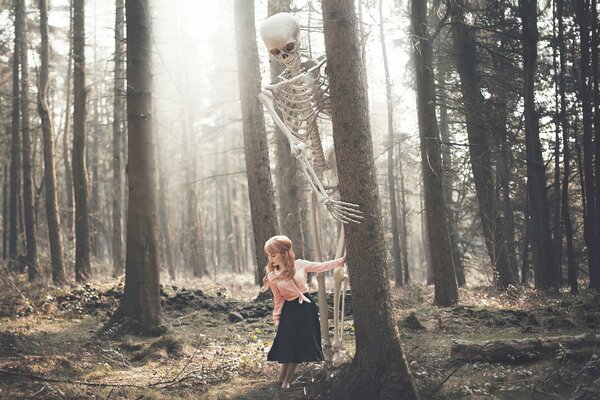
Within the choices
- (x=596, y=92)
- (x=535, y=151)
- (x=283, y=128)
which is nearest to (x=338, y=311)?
(x=283, y=128)

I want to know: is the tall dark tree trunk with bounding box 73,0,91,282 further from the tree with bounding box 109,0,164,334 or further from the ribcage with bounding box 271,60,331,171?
the ribcage with bounding box 271,60,331,171

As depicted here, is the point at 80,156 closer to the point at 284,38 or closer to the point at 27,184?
the point at 27,184

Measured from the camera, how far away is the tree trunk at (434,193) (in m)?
11.7

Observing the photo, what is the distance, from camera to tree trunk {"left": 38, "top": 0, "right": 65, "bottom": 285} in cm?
1672

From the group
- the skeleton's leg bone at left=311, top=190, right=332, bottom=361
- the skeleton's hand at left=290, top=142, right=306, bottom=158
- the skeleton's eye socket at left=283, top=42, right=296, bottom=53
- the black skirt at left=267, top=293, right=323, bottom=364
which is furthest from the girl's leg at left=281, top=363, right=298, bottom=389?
the skeleton's eye socket at left=283, top=42, right=296, bottom=53

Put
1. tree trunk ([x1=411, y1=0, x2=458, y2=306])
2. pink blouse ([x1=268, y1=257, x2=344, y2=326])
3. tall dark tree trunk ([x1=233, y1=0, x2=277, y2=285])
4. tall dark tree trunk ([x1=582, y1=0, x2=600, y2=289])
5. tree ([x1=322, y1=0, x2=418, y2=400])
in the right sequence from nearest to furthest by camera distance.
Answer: tree ([x1=322, y1=0, x2=418, y2=400]) → pink blouse ([x1=268, y1=257, x2=344, y2=326]) → tree trunk ([x1=411, y1=0, x2=458, y2=306]) → tall dark tree trunk ([x1=582, y1=0, x2=600, y2=289]) → tall dark tree trunk ([x1=233, y1=0, x2=277, y2=285])

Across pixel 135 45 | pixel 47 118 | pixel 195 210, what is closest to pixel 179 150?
pixel 195 210

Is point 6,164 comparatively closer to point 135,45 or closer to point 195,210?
point 195,210

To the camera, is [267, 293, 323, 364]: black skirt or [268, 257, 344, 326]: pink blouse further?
[268, 257, 344, 326]: pink blouse

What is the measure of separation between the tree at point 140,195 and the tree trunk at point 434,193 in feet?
17.6

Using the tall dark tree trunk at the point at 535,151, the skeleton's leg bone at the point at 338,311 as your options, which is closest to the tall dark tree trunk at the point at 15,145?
the tall dark tree trunk at the point at 535,151

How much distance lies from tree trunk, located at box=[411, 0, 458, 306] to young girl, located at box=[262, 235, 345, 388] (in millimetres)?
5671

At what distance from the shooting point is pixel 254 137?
42.7 feet

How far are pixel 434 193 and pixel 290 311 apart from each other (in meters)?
6.08
